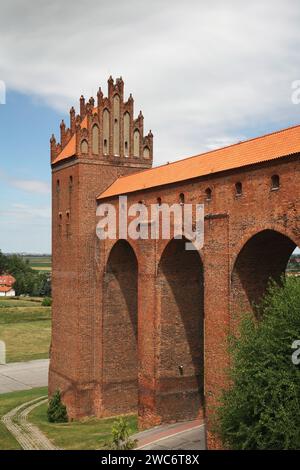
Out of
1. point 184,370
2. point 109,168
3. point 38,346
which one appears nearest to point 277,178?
point 184,370

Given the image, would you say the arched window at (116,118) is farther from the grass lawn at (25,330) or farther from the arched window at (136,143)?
the grass lawn at (25,330)

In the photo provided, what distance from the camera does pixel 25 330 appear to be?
58375mm

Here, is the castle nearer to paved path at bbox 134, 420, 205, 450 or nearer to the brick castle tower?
the brick castle tower

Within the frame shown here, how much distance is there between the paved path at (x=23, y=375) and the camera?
35062mm

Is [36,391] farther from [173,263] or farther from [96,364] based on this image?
[173,263]

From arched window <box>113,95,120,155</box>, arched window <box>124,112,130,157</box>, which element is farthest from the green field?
arched window <box>113,95,120,155</box>

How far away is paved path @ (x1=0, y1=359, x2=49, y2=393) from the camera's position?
35062mm

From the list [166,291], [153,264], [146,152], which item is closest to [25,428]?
[166,291]

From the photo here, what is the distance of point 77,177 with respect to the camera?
83.1 feet

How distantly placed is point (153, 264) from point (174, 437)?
6.25 meters

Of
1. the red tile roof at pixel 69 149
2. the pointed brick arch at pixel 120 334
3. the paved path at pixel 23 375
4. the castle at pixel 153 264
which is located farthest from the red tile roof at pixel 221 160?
the paved path at pixel 23 375

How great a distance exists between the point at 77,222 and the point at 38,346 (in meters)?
28.6

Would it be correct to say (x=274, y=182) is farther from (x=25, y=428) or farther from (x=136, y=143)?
(x=25, y=428)

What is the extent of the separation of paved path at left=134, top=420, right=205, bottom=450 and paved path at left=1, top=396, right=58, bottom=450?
3.79 meters
